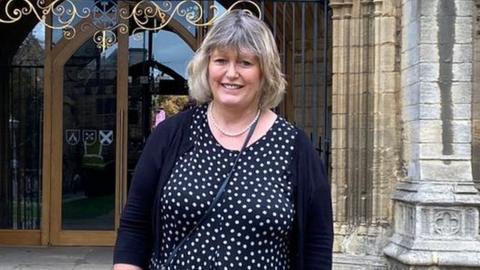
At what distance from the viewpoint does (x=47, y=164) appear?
28.5ft

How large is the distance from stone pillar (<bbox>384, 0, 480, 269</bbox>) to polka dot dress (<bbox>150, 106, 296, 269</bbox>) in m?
3.84

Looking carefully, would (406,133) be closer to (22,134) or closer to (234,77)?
(234,77)

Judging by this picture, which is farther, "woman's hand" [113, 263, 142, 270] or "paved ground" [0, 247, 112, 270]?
"paved ground" [0, 247, 112, 270]

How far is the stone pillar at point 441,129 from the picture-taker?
5656 millimetres

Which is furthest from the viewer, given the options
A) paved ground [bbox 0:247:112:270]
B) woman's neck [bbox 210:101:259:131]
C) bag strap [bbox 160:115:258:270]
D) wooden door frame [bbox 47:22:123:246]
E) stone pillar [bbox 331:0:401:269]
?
wooden door frame [bbox 47:22:123:246]

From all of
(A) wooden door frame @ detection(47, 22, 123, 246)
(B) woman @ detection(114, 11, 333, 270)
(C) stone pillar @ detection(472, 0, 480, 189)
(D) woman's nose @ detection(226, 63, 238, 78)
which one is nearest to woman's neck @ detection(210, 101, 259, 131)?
(B) woman @ detection(114, 11, 333, 270)

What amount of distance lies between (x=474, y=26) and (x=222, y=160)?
4840 mm

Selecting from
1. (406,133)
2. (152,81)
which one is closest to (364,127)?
(406,133)

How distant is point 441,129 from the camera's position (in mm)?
5781

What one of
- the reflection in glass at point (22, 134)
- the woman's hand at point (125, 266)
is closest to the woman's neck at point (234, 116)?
the woman's hand at point (125, 266)

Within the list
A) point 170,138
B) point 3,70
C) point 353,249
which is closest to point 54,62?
point 3,70

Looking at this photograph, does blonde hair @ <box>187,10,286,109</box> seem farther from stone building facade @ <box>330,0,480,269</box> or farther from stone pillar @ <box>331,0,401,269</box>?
stone pillar @ <box>331,0,401,269</box>

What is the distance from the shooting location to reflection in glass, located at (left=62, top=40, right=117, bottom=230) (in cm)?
874

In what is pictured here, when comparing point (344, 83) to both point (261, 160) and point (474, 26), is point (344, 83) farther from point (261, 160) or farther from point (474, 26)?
point (261, 160)
